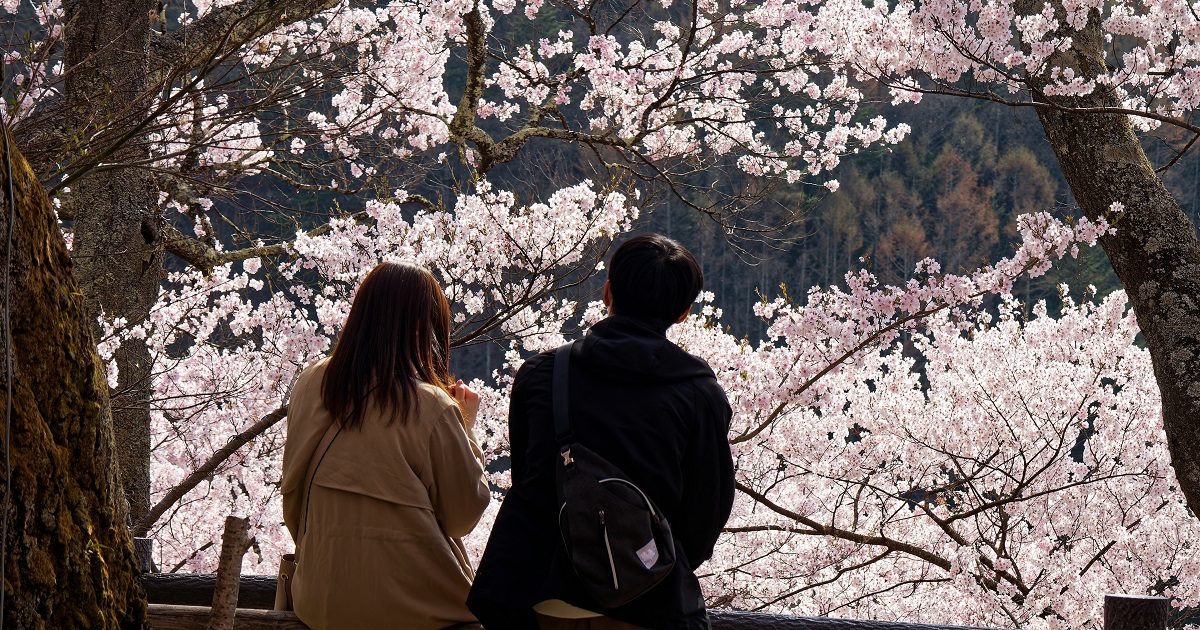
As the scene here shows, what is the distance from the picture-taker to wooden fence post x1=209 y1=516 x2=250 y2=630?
1876 mm

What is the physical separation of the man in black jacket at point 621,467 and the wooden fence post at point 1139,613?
1.01m

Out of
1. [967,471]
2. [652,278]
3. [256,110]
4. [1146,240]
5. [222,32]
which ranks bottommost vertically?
[652,278]

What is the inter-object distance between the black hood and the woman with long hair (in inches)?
10.7

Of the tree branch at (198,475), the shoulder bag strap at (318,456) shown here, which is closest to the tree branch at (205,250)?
the tree branch at (198,475)

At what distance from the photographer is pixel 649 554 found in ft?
4.30

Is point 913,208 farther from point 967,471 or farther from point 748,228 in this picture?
point 748,228

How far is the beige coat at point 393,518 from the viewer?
4.87ft

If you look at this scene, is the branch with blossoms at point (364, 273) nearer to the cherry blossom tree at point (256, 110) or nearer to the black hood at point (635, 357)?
the cherry blossom tree at point (256, 110)

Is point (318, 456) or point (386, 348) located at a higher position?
point (386, 348)

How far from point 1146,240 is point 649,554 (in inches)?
86.8

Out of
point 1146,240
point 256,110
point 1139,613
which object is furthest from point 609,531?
point 1146,240

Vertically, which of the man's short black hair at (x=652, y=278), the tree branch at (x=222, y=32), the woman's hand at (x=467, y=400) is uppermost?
the tree branch at (x=222, y=32)

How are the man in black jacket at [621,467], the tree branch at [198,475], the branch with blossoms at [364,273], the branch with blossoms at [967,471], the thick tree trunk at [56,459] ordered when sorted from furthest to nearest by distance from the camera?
1. the branch with blossoms at [364,273]
2. the branch with blossoms at [967,471]
3. the tree branch at [198,475]
4. the man in black jacket at [621,467]
5. the thick tree trunk at [56,459]

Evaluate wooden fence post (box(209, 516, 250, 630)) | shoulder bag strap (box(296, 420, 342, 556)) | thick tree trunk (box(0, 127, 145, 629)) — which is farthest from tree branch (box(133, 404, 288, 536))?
thick tree trunk (box(0, 127, 145, 629))
